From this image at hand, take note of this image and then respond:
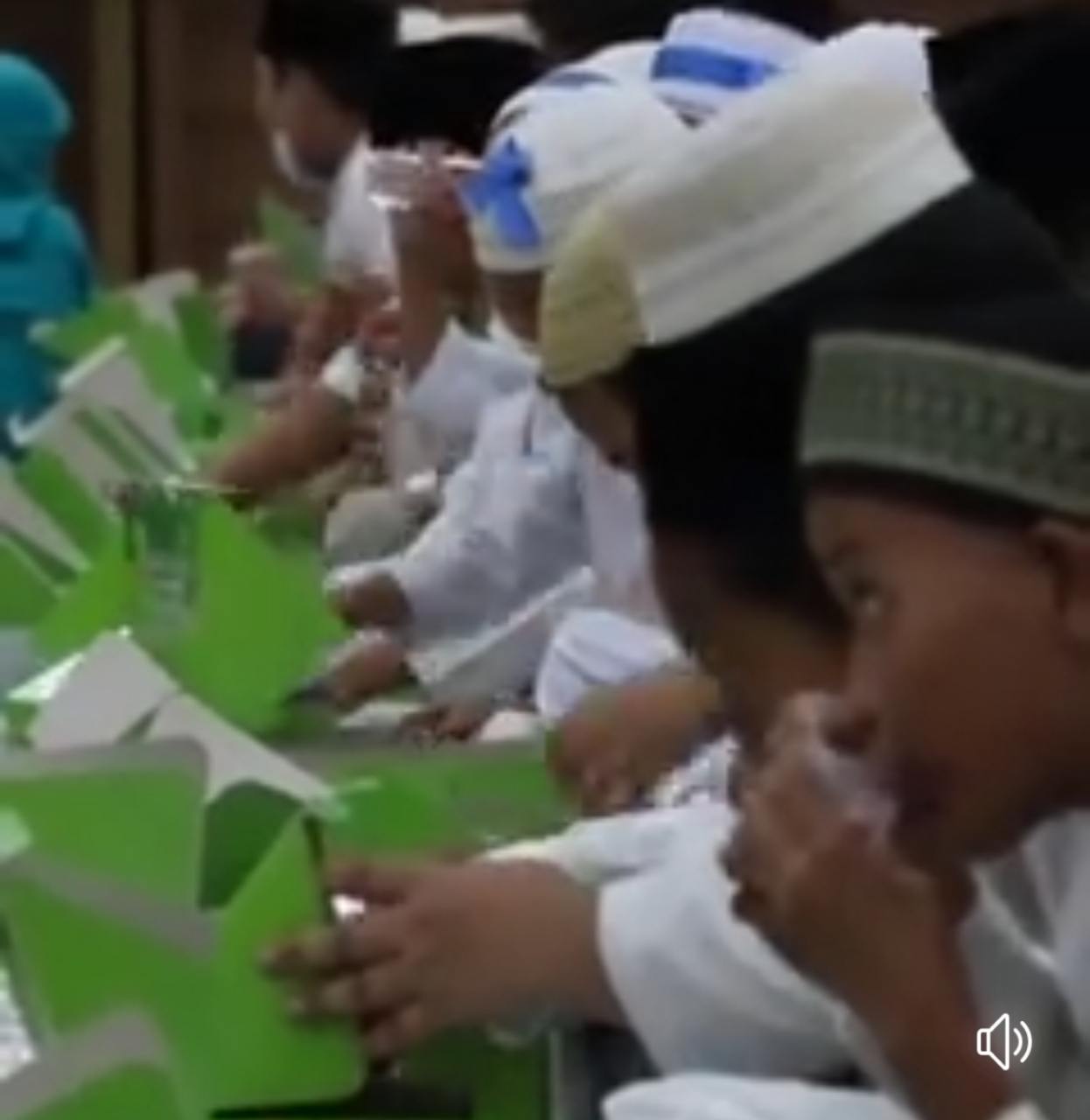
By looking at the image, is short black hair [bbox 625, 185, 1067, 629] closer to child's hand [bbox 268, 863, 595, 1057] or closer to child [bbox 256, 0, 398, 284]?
child's hand [bbox 268, 863, 595, 1057]

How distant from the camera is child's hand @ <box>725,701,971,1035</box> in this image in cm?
75

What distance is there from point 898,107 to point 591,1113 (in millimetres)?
280

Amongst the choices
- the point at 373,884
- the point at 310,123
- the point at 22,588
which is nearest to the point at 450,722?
the point at 22,588

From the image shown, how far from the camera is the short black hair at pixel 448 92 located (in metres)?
2.35

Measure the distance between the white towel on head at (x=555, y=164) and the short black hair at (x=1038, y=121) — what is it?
200mm

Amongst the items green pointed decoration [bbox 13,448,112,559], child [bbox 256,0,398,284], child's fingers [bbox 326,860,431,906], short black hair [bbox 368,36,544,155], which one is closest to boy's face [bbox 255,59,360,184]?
child [bbox 256,0,398,284]

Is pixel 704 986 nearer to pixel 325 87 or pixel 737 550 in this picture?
pixel 737 550

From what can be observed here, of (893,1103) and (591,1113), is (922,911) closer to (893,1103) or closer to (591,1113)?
(893,1103)

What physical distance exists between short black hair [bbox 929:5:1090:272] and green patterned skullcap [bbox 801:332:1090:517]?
38cm

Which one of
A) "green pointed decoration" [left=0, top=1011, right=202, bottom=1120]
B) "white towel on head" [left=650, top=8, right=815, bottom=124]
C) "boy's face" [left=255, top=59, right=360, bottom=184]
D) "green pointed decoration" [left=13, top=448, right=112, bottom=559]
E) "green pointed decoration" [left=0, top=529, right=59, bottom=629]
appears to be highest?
"green pointed decoration" [left=0, top=1011, right=202, bottom=1120]

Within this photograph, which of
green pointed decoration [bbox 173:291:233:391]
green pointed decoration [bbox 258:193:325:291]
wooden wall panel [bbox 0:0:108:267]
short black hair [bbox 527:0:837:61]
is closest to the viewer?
short black hair [bbox 527:0:837:61]

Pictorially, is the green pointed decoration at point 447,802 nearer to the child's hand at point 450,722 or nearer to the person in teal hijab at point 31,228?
the child's hand at point 450,722

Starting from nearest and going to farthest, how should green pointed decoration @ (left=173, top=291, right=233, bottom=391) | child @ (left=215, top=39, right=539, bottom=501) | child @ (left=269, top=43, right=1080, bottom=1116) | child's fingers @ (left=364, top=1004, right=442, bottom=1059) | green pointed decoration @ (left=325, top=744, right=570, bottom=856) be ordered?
1. child @ (left=269, top=43, right=1080, bottom=1116)
2. child's fingers @ (left=364, top=1004, right=442, bottom=1059)
3. green pointed decoration @ (left=325, top=744, right=570, bottom=856)
4. child @ (left=215, top=39, right=539, bottom=501)
5. green pointed decoration @ (left=173, top=291, right=233, bottom=391)

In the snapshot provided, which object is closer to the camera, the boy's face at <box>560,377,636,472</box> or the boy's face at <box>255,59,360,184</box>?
the boy's face at <box>560,377,636,472</box>
